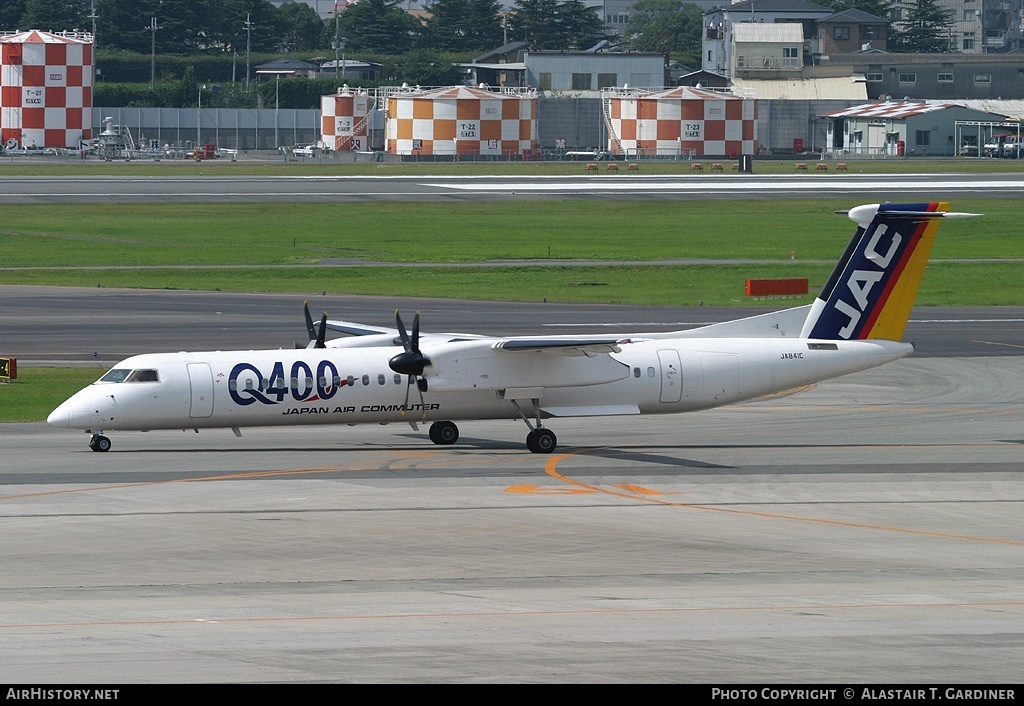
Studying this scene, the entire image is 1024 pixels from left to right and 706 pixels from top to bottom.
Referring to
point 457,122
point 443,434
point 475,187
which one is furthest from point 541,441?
point 457,122

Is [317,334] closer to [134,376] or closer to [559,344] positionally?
[134,376]

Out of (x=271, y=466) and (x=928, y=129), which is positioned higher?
(x=928, y=129)

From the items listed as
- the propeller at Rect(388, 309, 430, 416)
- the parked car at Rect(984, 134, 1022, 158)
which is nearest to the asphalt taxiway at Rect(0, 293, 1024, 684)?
the propeller at Rect(388, 309, 430, 416)

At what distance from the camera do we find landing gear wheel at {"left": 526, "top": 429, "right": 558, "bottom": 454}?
32344 millimetres

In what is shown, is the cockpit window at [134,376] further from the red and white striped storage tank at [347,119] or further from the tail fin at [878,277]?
the red and white striped storage tank at [347,119]

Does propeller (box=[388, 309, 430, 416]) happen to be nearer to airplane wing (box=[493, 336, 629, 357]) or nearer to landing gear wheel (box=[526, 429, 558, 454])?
airplane wing (box=[493, 336, 629, 357])

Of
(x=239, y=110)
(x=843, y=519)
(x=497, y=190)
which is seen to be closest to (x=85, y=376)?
(x=843, y=519)

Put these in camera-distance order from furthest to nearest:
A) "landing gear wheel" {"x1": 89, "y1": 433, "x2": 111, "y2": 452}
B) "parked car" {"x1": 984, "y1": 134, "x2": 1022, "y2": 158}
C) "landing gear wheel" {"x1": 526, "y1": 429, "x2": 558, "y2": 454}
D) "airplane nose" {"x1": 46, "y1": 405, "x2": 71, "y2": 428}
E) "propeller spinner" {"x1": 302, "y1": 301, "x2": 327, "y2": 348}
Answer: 1. "parked car" {"x1": 984, "y1": 134, "x2": 1022, "y2": 158}
2. "propeller spinner" {"x1": 302, "y1": 301, "x2": 327, "y2": 348}
3. "landing gear wheel" {"x1": 526, "y1": 429, "x2": 558, "y2": 454}
4. "landing gear wheel" {"x1": 89, "y1": 433, "x2": 111, "y2": 452}
5. "airplane nose" {"x1": 46, "y1": 405, "x2": 71, "y2": 428}

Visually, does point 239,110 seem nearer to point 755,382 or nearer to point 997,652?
point 755,382

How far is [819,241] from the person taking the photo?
259ft

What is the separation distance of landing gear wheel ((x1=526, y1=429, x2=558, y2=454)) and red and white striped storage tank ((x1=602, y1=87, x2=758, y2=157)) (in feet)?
418

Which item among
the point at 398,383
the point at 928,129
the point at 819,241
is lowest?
the point at 398,383

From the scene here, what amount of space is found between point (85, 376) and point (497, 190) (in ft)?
227

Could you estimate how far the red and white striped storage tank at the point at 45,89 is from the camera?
497ft
